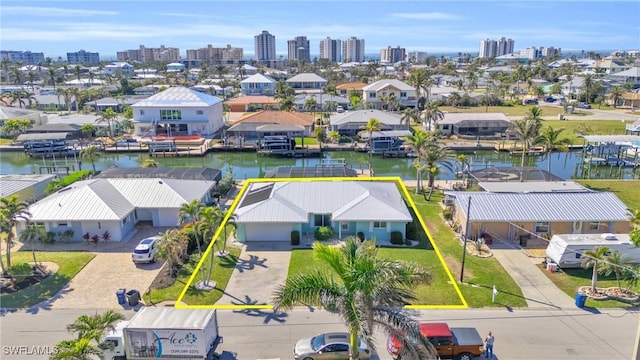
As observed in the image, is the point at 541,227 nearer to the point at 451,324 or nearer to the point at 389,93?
the point at 451,324

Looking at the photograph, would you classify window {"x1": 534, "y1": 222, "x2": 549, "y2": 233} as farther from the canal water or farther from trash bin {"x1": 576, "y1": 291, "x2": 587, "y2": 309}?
the canal water

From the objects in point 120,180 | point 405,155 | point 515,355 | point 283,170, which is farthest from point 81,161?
point 515,355

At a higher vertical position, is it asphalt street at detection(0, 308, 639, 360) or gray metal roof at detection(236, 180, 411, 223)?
gray metal roof at detection(236, 180, 411, 223)

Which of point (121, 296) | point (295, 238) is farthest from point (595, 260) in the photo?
point (121, 296)

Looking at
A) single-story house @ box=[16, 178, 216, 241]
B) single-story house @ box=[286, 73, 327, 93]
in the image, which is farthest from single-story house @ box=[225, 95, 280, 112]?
single-story house @ box=[16, 178, 216, 241]

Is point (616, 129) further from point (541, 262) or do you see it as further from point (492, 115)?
point (541, 262)

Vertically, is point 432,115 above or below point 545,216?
above
